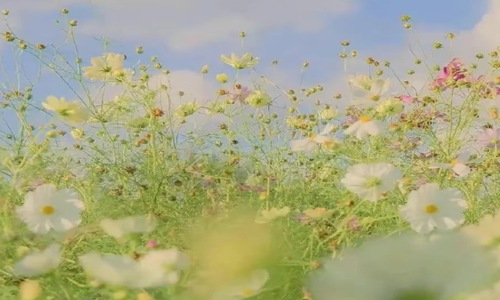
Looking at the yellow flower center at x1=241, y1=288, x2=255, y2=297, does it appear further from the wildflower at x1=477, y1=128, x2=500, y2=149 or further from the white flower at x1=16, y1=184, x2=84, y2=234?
the wildflower at x1=477, y1=128, x2=500, y2=149

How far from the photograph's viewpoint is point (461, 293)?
0.51m

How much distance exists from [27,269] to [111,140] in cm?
174

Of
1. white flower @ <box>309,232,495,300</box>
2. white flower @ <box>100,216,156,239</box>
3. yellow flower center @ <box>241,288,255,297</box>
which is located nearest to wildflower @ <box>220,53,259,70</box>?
white flower @ <box>100,216,156,239</box>

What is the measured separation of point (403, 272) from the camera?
1.61ft

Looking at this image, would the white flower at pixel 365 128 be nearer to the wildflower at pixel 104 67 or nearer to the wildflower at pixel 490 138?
the wildflower at pixel 104 67

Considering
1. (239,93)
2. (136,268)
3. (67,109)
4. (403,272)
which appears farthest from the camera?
(239,93)

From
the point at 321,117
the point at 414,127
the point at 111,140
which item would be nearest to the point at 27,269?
the point at 111,140

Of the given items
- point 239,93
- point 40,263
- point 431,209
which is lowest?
point 40,263

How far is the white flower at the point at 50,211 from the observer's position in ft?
4.28

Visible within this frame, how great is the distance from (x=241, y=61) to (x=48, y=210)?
177 centimetres

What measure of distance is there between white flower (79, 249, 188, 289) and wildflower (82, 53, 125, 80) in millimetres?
1730

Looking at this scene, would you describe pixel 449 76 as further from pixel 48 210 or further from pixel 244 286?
pixel 244 286

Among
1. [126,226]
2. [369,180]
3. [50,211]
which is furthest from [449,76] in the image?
[126,226]

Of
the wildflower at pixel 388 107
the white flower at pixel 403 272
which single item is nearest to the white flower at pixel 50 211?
the white flower at pixel 403 272
